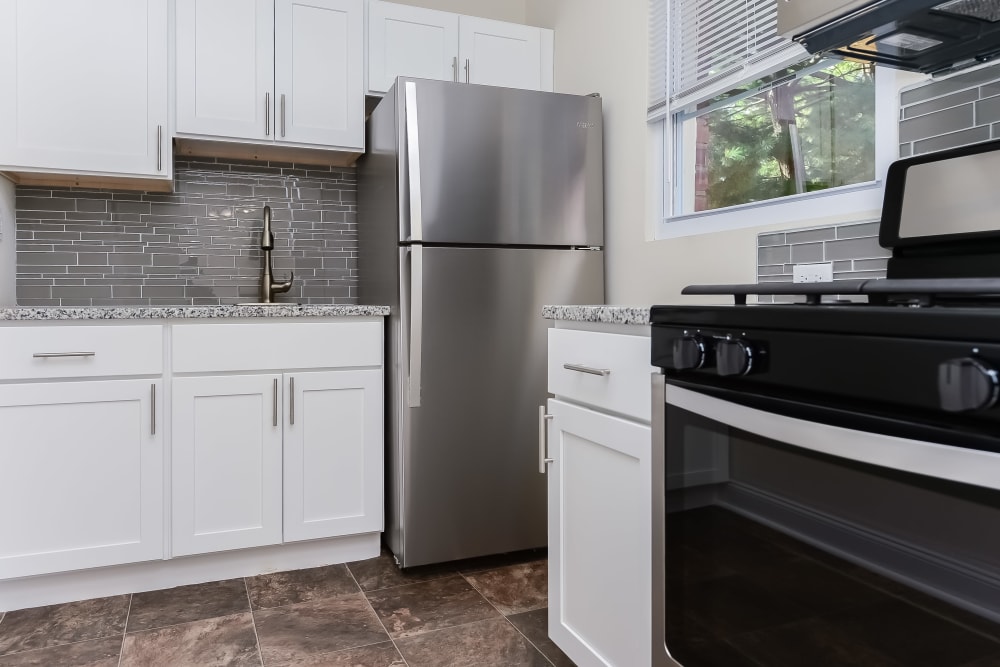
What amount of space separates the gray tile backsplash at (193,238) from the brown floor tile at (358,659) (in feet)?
5.03

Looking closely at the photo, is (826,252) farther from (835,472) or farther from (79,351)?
(79,351)

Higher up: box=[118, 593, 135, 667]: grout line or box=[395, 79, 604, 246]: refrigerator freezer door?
box=[395, 79, 604, 246]: refrigerator freezer door

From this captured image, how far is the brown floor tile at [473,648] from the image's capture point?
1.83 m

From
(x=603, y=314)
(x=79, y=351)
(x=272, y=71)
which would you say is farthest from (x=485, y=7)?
(x=603, y=314)

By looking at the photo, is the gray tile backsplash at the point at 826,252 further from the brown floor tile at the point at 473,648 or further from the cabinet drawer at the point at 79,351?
the cabinet drawer at the point at 79,351

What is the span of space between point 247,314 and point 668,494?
163cm

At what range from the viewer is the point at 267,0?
2.60m

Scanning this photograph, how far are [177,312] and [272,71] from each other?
3.25 feet

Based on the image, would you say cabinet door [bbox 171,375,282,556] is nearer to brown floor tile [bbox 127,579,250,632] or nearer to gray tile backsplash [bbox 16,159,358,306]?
brown floor tile [bbox 127,579,250,632]

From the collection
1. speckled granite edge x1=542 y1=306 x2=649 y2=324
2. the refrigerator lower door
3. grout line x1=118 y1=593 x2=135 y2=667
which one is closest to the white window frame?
the refrigerator lower door

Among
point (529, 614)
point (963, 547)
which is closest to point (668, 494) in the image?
point (963, 547)

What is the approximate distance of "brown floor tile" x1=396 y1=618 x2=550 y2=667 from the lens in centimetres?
183

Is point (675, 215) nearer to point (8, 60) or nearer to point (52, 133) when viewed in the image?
point (52, 133)

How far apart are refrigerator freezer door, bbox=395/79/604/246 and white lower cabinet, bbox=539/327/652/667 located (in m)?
0.87
